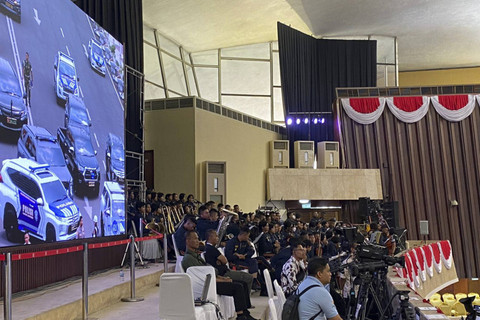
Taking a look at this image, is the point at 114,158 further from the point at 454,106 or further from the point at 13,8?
the point at 454,106

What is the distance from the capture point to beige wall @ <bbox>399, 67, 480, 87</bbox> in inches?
1131

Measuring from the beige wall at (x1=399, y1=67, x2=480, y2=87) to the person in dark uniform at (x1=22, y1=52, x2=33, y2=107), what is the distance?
25.2m

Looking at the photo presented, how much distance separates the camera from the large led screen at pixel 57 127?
546 centimetres

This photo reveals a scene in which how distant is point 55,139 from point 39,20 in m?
1.18

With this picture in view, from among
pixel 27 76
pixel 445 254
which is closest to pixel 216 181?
pixel 445 254

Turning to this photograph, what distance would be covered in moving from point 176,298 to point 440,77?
26.3 meters

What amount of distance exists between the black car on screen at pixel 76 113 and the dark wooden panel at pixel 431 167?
14.0 m

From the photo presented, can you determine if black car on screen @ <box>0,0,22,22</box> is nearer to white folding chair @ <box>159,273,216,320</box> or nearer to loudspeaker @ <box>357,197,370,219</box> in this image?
white folding chair @ <box>159,273,216,320</box>

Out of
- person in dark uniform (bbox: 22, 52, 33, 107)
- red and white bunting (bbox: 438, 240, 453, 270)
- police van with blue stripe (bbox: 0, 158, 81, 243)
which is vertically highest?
person in dark uniform (bbox: 22, 52, 33, 107)

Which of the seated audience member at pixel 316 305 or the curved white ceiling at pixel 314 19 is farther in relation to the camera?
the curved white ceiling at pixel 314 19

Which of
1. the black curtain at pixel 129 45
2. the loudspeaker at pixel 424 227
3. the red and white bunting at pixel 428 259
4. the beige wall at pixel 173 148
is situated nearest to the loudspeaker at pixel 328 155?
the loudspeaker at pixel 424 227

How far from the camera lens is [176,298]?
5.04 m

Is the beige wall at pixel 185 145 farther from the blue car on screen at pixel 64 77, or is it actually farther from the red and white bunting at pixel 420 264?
the blue car on screen at pixel 64 77

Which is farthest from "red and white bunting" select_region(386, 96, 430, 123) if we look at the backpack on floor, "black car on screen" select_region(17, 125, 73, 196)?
the backpack on floor
